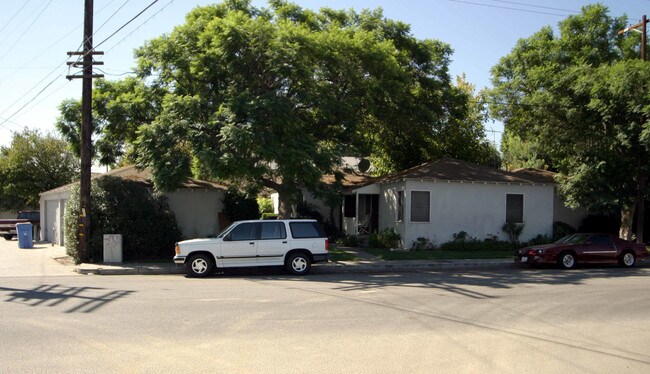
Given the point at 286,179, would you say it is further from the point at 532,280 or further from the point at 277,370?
the point at 277,370

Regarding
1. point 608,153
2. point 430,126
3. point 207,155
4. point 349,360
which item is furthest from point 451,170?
point 349,360

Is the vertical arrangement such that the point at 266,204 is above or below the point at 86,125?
below

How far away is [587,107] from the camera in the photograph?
2305 centimetres

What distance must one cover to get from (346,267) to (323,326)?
9.94 meters

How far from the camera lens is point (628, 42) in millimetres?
26625

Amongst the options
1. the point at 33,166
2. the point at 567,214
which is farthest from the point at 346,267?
the point at 33,166

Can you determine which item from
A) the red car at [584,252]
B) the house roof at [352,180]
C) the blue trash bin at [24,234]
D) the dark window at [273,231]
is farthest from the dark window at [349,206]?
the blue trash bin at [24,234]

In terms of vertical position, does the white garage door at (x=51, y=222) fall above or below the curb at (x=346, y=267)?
above

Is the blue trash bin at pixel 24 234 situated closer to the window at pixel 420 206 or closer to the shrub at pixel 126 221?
the shrub at pixel 126 221

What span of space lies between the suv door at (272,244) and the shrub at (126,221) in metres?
5.46

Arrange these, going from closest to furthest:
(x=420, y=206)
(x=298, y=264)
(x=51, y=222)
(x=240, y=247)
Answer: (x=240, y=247) → (x=298, y=264) → (x=420, y=206) → (x=51, y=222)

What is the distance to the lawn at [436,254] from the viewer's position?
21.5m

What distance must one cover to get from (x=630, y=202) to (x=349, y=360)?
20532mm

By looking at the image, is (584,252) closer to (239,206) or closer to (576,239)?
(576,239)
